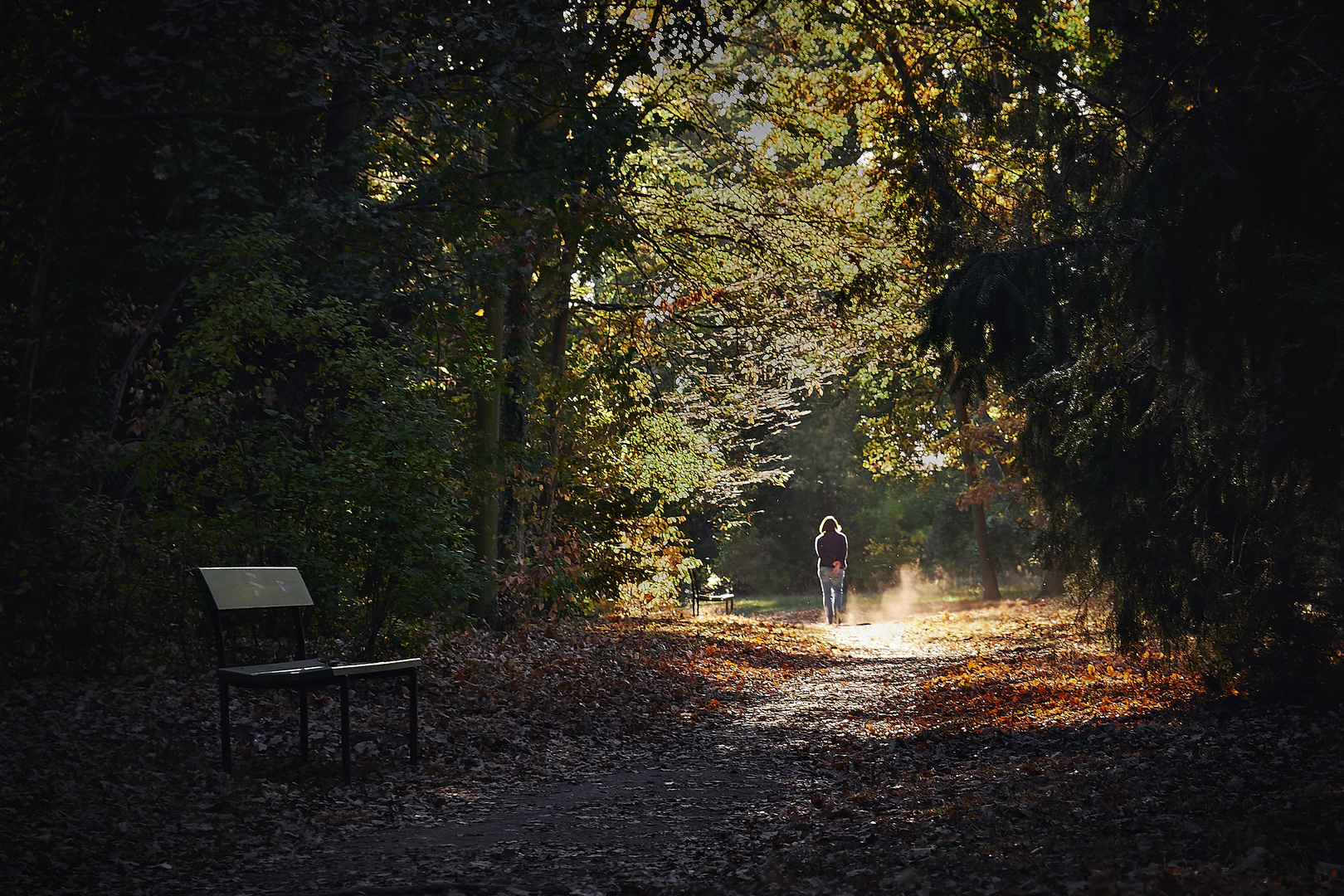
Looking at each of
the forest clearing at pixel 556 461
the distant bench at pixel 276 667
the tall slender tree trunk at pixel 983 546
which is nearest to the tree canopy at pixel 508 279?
the forest clearing at pixel 556 461

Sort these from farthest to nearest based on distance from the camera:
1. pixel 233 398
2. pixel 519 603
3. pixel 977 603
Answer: pixel 977 603
pixel 519 603
pixel 233 398

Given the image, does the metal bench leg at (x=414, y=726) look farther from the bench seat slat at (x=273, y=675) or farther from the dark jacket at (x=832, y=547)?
the dark jacket at (x=832, y=547)

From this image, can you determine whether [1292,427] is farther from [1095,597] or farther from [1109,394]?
[1095,597]

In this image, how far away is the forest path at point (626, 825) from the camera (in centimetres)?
476

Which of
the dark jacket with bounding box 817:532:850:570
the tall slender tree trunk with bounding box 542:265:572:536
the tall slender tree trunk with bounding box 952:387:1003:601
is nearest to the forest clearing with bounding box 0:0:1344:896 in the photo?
the tall slender tree trunk with bounding box 542:265:572:536

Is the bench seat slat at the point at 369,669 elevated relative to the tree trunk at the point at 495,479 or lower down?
lower down

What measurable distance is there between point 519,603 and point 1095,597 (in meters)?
7.83

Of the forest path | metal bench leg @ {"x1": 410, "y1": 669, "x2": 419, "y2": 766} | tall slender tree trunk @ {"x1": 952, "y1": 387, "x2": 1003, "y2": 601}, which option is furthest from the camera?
tall slender tree trunk @ {"x1": 952, "y1": 387, "x2": 1003, "y2": 601}

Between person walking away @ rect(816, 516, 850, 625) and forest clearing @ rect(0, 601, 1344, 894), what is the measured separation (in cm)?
865

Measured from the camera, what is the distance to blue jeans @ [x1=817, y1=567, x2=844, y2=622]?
2034 centimetres

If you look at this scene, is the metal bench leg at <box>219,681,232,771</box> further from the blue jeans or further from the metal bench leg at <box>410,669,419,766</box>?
the blue jeans

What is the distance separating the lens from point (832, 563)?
20.0m

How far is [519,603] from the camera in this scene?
47.5 feet

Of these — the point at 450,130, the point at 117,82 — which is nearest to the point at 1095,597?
the point at 450,130
